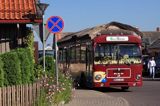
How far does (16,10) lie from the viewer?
17.8 metres

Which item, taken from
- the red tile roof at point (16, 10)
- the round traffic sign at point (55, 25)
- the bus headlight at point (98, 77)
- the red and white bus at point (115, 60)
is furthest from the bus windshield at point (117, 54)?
the red tile roof at point (16, 10)

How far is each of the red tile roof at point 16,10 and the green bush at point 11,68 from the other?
143 inches

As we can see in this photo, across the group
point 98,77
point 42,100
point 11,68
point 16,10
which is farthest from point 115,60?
point 11,68

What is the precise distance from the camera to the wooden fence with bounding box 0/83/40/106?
12.9 m

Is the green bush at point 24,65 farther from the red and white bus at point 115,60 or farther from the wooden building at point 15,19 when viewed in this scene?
the red and white bus at point 115,60

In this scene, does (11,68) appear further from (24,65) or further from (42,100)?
(42,100)

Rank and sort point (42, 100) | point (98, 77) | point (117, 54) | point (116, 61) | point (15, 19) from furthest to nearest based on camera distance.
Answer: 1. point (117, 54)
2. point (116, 61)
3. point (98, 77)
4. point (15, 19)
5. point (42, 100)

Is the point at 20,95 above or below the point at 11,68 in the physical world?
below

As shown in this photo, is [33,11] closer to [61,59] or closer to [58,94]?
[58,94]

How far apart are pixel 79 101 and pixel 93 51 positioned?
782cm

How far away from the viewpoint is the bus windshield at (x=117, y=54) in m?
28.6

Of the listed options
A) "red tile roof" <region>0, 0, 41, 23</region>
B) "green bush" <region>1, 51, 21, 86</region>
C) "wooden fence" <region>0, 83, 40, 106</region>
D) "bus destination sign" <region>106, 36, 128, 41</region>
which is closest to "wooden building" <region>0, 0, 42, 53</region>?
"red tile roof" <region>0, 0, 41, 23</region>

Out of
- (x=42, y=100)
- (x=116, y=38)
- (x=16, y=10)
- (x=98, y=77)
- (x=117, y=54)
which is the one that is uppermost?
(x=16, y=10)

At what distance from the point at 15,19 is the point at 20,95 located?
4.07 metres
